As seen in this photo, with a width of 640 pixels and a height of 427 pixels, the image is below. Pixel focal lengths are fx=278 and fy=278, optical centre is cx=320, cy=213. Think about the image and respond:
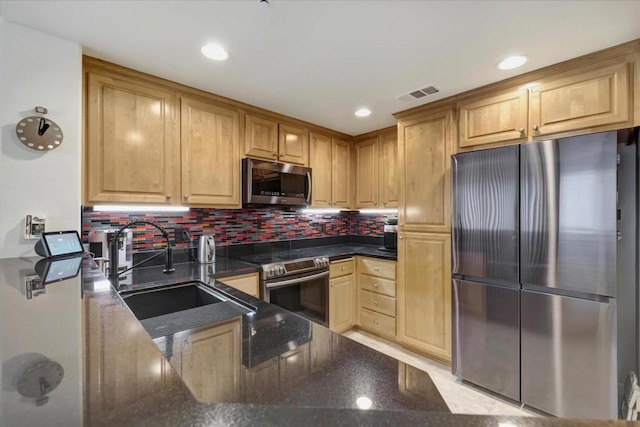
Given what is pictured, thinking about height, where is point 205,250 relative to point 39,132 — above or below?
below

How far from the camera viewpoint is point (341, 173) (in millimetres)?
3373

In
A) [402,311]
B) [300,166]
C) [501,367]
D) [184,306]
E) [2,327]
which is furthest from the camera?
[300,166]

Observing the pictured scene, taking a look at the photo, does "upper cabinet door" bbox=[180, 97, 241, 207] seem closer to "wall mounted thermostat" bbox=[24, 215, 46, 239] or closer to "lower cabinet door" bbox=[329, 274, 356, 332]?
"wall mounted thermostat" bbox=[24, 215, 46, 239]

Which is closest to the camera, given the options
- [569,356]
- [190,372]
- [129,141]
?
[190,372]

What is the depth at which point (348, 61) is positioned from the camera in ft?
5.86

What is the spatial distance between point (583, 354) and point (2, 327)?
8.18 ft

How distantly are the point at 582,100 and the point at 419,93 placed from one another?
1011 mm

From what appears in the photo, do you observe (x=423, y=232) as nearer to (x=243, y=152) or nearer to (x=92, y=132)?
(x=243, y=152)

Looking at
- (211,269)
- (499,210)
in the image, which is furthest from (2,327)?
(499,210)

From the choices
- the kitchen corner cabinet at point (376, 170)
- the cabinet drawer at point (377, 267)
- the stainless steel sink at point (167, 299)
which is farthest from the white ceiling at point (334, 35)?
the cabinet drawer at point (377, 267)

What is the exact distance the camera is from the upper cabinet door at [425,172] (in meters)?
2.33

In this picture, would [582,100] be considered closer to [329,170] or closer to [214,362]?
[329,170]

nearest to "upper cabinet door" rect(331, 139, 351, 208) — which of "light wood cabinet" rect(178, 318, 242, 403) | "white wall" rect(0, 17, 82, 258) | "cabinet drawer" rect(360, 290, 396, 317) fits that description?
"cabinet drawer" rect(360, 290, 396, 317)

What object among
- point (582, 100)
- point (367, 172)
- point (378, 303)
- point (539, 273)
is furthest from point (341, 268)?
point (582, 100)
